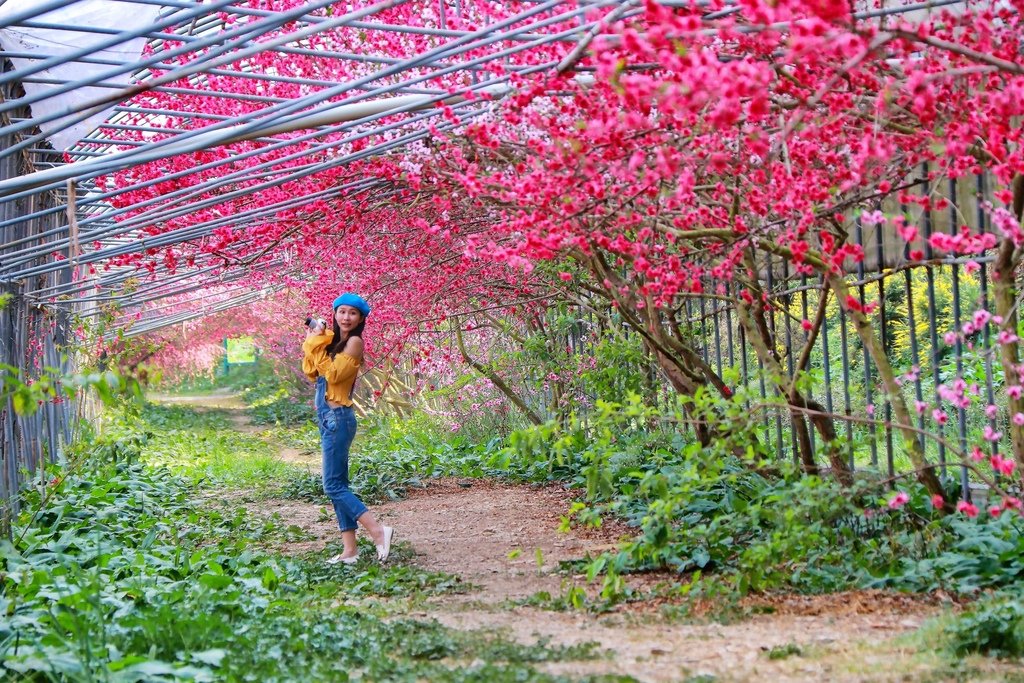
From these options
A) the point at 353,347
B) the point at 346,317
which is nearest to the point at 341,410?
the point at 353,347

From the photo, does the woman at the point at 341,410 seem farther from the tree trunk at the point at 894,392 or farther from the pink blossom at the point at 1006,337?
the pink blossom at the point at 1006,337

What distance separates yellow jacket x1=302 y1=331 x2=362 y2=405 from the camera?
673 cm

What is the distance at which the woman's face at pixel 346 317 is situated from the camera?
688cm

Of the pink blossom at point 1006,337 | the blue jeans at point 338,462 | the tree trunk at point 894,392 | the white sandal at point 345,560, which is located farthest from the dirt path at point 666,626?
the pink blossom at point 1006,337

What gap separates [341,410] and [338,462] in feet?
1.01

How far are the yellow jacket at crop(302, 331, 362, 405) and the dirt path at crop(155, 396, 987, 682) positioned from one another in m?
1.09

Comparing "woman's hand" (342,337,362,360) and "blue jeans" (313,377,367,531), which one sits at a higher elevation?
"woman's hand" (342,337,362,360)

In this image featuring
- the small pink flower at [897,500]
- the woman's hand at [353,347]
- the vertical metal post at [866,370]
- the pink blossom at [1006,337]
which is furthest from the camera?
the woman's hand at [353,347]

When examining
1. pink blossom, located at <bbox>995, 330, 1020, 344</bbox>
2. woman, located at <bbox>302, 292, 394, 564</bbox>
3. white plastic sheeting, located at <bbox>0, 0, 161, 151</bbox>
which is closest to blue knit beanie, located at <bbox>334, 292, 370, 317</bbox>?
woman, located at <bbox>302, 292, 394, 564</bbox>

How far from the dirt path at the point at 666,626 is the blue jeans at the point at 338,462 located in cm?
50

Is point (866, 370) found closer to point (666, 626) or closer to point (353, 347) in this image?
point (666, 626)

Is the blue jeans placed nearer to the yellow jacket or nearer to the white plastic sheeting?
the yellow jacket

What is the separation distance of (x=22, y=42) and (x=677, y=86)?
4.62 meters

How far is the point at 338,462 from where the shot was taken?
673 cm
